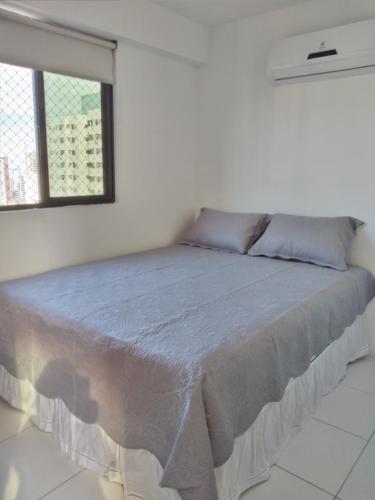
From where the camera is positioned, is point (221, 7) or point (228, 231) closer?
point (221, 7)

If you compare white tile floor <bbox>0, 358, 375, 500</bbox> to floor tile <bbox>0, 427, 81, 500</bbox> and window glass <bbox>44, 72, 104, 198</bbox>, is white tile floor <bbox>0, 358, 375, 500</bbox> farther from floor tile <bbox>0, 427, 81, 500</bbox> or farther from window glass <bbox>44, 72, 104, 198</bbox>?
window glass <bbox>44, 72, 104, 198</bbox>

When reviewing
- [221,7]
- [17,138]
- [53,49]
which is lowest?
[17,138]

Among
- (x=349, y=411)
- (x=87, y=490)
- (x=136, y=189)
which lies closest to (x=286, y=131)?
(x=136, y=189)

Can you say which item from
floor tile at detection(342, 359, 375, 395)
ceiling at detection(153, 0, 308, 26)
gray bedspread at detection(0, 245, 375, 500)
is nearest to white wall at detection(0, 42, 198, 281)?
gray bedspread at detection(0, 245, 375, 500)

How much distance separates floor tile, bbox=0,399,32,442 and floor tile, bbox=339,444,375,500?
1.44 meters

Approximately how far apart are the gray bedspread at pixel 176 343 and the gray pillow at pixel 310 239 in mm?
144


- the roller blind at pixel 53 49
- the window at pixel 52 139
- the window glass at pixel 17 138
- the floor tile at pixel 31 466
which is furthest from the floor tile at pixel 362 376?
the roller blind at pixel 53 49

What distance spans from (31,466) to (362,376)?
6.12 ft

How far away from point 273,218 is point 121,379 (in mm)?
1819

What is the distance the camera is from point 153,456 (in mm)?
1400

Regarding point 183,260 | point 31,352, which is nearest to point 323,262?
point 183,260

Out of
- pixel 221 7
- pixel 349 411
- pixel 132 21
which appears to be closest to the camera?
pixel 349 411

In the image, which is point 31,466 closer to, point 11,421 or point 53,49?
point 11,421

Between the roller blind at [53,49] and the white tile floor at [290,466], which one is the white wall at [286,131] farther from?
the white tile floor at [290,466]
